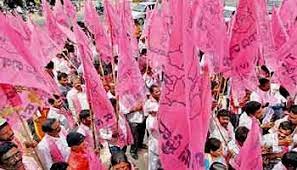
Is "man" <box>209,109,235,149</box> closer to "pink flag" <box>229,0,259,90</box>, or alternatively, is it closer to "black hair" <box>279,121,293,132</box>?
"pink flag" <box>229,0,259,90</box>

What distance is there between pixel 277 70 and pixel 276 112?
521 millimetres

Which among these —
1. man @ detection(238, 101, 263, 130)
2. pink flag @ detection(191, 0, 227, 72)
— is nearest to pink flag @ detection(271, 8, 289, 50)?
pink flag @ detection(191, 0, 227, 72)

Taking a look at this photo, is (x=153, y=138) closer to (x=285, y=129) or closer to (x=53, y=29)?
(x=285, y=129)

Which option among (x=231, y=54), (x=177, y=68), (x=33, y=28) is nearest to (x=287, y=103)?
(x=231, y=54)

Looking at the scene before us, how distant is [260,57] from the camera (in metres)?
6.94

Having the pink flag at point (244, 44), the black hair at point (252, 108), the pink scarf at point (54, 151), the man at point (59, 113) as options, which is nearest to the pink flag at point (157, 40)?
the pink flag at point (244, 44)

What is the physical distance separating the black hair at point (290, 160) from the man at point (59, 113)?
2.56 m

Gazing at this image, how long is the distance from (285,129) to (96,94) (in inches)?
72.9

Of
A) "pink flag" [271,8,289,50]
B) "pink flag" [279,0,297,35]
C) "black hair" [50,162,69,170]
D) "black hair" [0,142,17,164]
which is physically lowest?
"black hair" [50,162,69,170]

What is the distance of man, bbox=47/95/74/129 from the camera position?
19.7 ft

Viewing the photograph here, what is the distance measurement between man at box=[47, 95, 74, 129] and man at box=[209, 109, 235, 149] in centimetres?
162

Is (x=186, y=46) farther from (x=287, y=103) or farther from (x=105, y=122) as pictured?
(x=287, y=103)

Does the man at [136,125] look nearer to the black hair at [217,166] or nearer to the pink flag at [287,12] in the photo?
the black hair at [217,166]

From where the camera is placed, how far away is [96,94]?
16.7 feet
